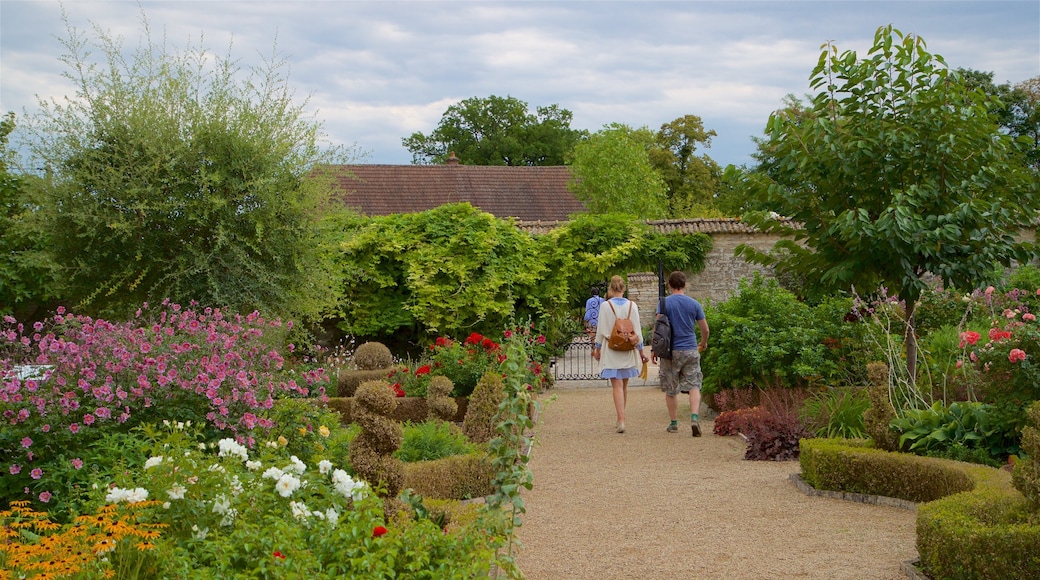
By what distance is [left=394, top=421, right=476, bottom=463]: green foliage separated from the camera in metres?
6.91

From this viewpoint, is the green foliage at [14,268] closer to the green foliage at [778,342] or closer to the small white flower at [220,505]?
the green foliage at [778,342]

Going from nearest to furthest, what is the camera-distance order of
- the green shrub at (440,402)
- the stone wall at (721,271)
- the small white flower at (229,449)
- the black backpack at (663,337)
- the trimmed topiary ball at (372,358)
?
the small white flower at (229,449), the green shrub at (440,402), the black backpack at (663,337), the trimmed topiary ball at (372,358), the stone wall at (721,271)

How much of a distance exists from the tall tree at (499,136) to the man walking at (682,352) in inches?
1406

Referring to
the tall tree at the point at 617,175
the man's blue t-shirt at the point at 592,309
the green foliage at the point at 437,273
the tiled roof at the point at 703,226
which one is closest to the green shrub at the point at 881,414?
the green foliage at the point at 437,273

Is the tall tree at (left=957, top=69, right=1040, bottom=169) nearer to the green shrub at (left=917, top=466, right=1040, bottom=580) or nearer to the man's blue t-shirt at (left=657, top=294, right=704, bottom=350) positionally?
the man's blue t-shirt at (left=657, top=294, right=704, bottom=350)

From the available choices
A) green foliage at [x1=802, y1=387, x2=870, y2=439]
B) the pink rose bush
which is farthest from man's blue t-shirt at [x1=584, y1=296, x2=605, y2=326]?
the pink rose bush

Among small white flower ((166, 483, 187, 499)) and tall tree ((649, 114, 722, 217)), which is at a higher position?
tall tree ((649, 114, 722, 217))

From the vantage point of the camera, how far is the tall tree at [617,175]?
28938 millimetres

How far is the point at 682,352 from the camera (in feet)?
32.1

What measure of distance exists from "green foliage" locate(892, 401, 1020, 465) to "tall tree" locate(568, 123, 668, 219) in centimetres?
2201

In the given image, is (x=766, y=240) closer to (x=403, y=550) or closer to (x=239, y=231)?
(x=239, y=231)

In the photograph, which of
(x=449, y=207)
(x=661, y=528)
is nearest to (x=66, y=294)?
(x=449, y=207)

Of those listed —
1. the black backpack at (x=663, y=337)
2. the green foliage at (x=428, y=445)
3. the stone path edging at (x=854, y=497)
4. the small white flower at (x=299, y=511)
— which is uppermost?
the black backpack at (x=663, y=337)

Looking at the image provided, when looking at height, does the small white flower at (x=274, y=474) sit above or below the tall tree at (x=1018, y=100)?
below
